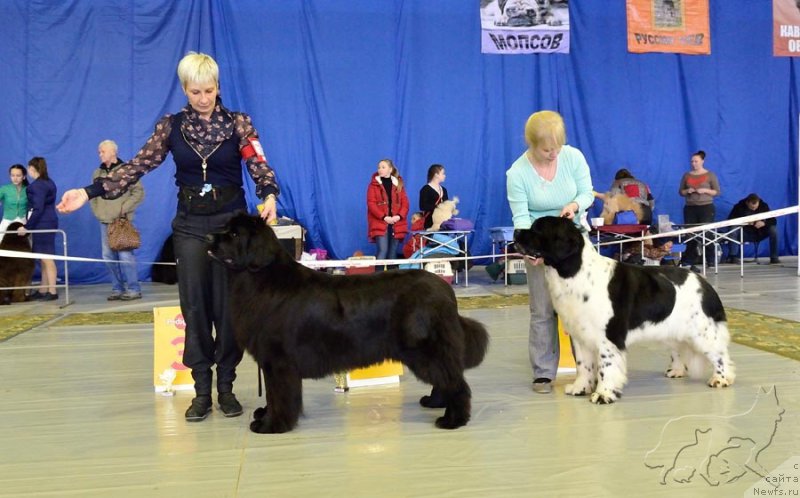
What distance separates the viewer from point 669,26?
46.5 ft

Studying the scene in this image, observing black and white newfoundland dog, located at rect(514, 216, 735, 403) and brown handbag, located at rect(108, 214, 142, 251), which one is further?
brown handbag, located at rect(108, 214, 142, 251)

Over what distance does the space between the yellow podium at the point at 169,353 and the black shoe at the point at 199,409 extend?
28.2 inches

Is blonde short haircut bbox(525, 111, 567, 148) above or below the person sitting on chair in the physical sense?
above

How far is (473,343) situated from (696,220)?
391 inches

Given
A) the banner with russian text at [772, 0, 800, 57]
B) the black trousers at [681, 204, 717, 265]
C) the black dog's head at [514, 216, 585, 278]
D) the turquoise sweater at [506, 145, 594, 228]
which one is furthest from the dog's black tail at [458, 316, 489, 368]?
the banner with russian text at [772, 0, 800, 57]

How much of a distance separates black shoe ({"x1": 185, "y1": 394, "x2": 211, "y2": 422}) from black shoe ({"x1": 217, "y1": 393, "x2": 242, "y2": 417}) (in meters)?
0.08

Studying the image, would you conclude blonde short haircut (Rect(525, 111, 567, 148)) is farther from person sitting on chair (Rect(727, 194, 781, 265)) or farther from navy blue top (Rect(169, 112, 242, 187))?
person sitting on chair (Rect(727, 194, 781, 265))

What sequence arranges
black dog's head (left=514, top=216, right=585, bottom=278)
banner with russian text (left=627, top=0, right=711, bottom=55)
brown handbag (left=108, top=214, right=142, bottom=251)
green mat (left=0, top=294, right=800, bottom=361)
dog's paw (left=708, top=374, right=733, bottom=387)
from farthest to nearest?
banner with russian text (left=627, top=0, right=711, bottom=55) < brown handbag (left=108, top=214, right=142, bottom=251) < green mat (left=0, top=294, right=800, bottom=361) < dog's paw (left=708, top=374, right=733, bottom=387) < black dog's head (left=514, top=216, right=585, bottom=278)

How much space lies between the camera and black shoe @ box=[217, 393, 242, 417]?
4367 millimetres

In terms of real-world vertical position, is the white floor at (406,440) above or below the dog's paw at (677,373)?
below

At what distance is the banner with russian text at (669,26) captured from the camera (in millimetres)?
14039

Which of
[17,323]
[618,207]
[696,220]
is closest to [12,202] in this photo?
[17,323]

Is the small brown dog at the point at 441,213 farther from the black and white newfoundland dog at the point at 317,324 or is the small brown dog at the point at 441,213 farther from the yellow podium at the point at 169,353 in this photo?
the black and white newfoundland dog at the point at 317,324

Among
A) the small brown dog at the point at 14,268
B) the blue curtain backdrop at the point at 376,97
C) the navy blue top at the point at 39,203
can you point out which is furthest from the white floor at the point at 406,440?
the blue curtain backdrop at the point at 376,97
